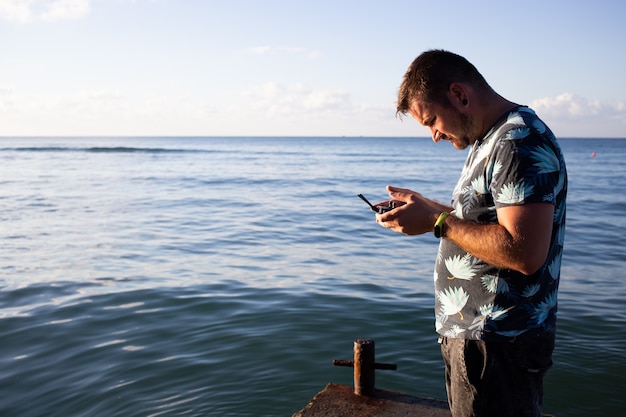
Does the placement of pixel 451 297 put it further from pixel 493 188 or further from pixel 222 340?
pixel 222 340

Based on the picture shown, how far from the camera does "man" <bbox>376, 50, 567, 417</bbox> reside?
236 cm

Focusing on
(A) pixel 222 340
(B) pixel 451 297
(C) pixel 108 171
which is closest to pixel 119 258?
(A) pixel 222 340

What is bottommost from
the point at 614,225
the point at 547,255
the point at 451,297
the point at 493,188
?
the point at 614,225

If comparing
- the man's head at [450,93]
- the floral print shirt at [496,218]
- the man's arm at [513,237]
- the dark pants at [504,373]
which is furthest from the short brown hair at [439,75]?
the dark pants at [504,373]

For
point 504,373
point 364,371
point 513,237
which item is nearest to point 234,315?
point 364,371

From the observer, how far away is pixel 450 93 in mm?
2674

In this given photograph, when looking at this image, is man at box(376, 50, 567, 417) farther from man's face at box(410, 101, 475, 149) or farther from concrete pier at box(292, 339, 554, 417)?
concrete pier at box(292, 339, 554, 417)

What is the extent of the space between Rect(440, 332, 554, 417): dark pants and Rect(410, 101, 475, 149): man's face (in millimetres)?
892

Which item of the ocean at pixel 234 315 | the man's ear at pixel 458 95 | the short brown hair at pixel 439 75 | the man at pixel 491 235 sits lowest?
the ocean at pixel 234 315

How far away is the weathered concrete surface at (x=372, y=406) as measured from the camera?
4641mm

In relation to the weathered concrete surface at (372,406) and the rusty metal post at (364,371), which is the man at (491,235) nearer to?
the weathered concrete surface at (372,406)

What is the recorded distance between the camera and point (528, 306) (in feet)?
8.29

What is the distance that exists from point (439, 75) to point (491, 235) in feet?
2.48

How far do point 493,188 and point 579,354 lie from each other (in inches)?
242
